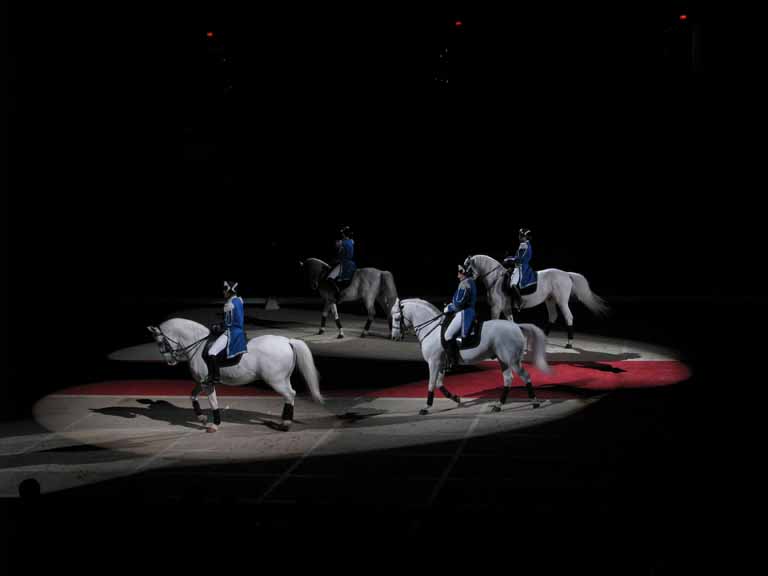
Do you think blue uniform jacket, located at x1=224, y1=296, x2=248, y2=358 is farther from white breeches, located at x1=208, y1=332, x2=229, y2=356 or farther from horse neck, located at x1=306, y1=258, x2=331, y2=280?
horse neck, located at x1=306, y1=258, x2=331, y2=280

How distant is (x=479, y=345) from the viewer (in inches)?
558

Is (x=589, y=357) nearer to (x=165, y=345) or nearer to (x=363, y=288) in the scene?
(x=363, y=288)

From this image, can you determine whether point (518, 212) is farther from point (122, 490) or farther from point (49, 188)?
point (122, 490)

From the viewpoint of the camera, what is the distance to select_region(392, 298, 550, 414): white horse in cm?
1416

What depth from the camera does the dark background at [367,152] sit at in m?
27.1

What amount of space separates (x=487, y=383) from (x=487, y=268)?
3.15m

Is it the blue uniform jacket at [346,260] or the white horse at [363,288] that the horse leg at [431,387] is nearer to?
the white horse at [363,288]

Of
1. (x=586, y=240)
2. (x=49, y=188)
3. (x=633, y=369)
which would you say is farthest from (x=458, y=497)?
(x=49, y=188)

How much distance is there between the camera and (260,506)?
33.8 ft

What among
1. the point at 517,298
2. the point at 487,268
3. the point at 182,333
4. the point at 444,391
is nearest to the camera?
the point at 182,333

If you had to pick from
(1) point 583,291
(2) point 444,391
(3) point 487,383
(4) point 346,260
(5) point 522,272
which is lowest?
(3) point 487,383

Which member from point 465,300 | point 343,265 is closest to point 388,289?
point 343,265

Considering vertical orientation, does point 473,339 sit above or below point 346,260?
below

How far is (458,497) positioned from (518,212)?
19.3 meters
